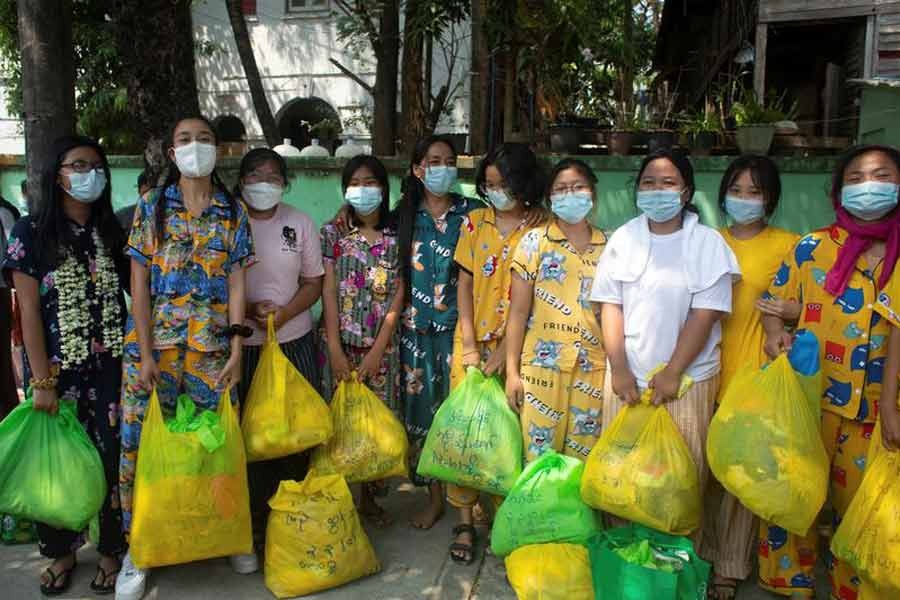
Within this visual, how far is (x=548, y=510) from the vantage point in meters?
2.69

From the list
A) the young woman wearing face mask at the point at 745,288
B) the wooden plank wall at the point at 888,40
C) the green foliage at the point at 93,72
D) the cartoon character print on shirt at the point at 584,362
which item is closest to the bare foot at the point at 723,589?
the young woman wearing face mask at the point at 745,288

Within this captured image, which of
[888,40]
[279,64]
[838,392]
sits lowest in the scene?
[838,392]

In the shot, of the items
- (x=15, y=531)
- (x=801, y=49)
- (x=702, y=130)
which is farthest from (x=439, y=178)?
(x=801, y=49)

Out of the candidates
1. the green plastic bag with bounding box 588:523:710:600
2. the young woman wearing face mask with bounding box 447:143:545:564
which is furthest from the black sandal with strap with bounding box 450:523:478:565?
the green plastic bag with bounding box 588:523:710:600

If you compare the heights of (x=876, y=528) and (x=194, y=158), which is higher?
(x=194, y=158)

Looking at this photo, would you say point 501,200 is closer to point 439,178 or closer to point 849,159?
point 439,178

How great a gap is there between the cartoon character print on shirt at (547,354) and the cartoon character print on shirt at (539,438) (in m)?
0.24

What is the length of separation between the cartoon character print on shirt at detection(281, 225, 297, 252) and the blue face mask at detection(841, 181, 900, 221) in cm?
218

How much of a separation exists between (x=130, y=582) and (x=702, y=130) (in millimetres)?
3980

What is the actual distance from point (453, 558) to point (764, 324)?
1.64 meters

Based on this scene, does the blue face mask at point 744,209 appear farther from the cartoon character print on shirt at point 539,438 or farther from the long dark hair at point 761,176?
the cartoon character print on shirt at point 539,438

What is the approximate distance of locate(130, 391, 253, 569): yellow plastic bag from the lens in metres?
2.68

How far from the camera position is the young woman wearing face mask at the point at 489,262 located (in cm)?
313

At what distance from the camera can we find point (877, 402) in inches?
99.3
